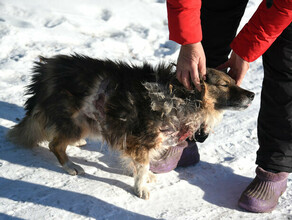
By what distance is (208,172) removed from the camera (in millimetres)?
3100

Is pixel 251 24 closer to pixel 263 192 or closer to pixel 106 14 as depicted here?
pixel 263 192

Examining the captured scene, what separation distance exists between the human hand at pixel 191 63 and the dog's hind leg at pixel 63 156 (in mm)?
1270

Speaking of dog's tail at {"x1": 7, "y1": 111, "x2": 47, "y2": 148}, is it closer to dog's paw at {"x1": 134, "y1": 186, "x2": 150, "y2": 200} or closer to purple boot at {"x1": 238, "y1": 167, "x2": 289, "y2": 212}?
dog's paw at {"x1": 134, "y1": 186, "x2": 150, "y2": 200}

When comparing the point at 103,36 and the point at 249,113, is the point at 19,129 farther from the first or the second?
the point at 103,36

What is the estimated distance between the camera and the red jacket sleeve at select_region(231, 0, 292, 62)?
2.15 meters

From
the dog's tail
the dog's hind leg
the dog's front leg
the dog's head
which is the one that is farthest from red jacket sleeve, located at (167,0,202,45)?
the dog's tail

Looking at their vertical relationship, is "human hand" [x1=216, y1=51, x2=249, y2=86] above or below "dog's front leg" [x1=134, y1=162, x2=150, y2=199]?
above

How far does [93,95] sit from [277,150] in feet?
5.20

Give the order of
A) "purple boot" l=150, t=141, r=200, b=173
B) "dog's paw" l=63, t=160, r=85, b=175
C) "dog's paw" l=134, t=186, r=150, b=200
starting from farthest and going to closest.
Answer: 1. "purple boot" l=150, t=141, r=200, b=173
2. "dog's paw" l=63, t=160, r=85, b=175
3. "dog's paw" l=134, t=186, r=150, b=200

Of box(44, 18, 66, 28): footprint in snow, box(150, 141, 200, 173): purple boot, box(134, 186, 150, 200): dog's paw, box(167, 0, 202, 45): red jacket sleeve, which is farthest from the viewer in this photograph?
box(44, 18, 66, 28): footprint in snow

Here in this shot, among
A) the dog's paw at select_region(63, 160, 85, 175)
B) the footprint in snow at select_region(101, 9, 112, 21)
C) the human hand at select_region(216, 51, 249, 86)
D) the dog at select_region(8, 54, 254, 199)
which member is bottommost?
the dog's paw at select_region(63, 160, 85, 175)

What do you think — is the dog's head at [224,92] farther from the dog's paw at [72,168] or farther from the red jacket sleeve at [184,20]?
the dog's paw at [72,168]

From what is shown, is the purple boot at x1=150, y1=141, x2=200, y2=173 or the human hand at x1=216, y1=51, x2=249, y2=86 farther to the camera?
the purple boot at x1=150, y1=141, x2=200, y2=173

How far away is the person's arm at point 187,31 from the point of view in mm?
2094
